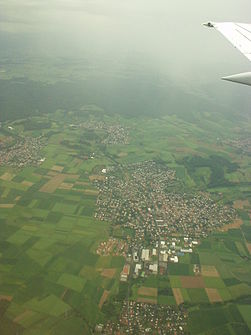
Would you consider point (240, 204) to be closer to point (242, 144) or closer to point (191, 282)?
point (191, 282)

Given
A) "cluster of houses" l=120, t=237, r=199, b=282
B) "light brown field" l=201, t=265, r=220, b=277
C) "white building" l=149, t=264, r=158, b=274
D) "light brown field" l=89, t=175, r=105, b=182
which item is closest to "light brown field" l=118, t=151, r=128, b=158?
"light brown field" l=89, t=175, r=105, b=182

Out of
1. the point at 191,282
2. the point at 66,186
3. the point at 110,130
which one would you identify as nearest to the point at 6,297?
the point at 191,282

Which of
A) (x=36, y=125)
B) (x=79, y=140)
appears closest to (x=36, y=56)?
(x=36, y=125)

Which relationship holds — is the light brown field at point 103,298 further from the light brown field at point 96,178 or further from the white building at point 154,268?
the light brown field at point 96,178

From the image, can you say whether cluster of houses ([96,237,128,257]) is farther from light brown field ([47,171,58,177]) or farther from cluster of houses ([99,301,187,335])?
light brown field ([47,171,58,177])

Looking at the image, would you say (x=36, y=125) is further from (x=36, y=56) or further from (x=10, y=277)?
(x=36, y=56)
